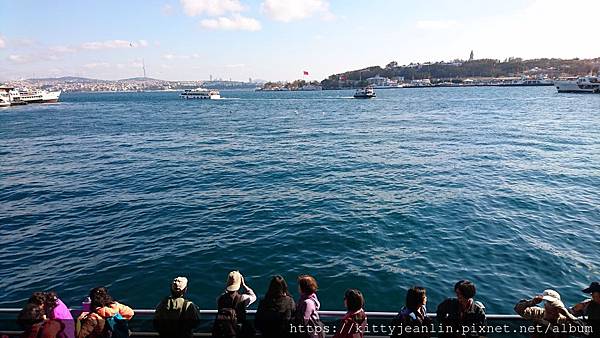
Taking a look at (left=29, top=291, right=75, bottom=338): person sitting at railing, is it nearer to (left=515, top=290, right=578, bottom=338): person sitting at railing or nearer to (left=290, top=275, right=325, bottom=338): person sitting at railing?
(left=290, top=275, right=325, bottom=338): person sitting at railing

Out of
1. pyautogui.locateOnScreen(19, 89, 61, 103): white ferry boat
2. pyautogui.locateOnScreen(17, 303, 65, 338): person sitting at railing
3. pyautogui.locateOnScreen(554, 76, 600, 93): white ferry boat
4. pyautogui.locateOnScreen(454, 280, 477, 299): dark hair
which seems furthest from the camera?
pyautogui.locateOnScreen(19, 89, 61, 103): white ferry boat

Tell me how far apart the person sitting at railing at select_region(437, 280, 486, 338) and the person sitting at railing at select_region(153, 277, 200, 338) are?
12.2 ft

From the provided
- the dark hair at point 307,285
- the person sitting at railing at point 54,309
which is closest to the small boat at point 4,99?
the person sitting at railing at point 54,309

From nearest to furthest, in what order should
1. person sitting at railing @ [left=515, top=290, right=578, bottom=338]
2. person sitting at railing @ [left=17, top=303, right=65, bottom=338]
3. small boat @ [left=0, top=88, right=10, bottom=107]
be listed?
person sitting at railing @ [left=17, top=303, right=65, bottom=338] → person sitting at railing @ [left=515, top=290, right=578, bottom=338] → small boat @ [left=0, top=88, right=10, bottom=107]

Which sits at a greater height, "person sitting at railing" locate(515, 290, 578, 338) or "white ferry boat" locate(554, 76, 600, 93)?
"white ferry boat" locate(554, 76, 600, 93)

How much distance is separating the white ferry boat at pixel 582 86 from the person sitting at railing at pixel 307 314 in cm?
13616

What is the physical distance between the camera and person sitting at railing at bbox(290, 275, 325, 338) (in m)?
5.82

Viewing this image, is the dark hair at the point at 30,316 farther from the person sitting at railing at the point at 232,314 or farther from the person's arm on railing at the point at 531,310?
the person's arm on railing at the point at 531,310

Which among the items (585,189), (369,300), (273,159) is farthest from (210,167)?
(585,189)

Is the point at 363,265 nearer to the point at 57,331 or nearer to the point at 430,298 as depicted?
the point at 430,298

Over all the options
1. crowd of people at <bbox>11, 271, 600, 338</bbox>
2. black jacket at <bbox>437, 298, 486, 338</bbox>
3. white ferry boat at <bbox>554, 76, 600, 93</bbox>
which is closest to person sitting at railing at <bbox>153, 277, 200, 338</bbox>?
crowd of people at <bbox>11, 271, 600, 338</bbox>

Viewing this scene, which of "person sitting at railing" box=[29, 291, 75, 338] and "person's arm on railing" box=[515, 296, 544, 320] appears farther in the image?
"person's arm on railing" box=[515, 296, 544, 320]

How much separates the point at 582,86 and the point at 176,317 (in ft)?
472

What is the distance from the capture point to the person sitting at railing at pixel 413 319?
215 inches
